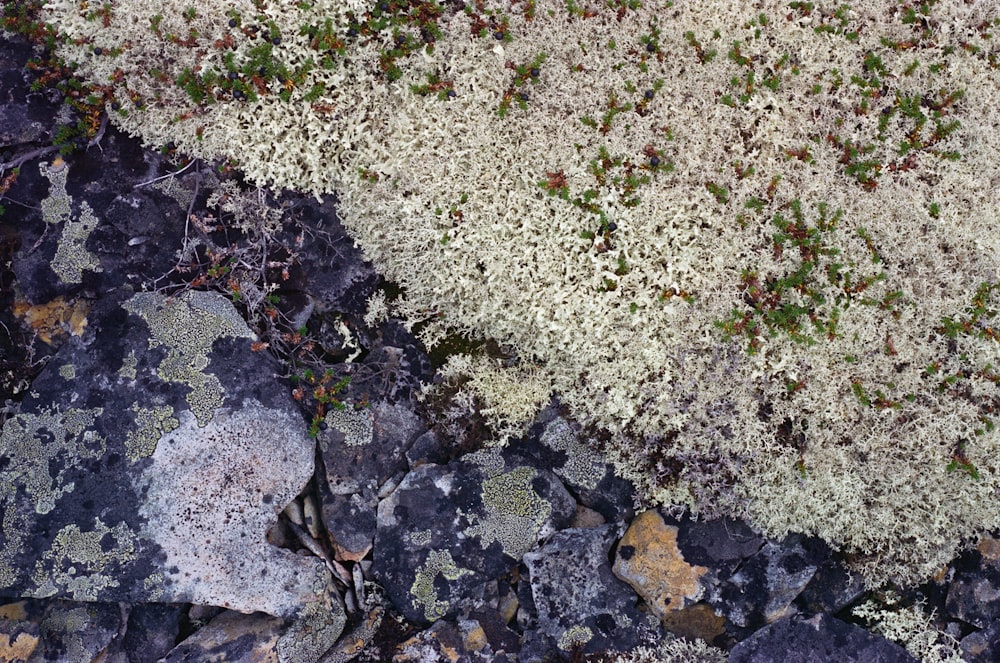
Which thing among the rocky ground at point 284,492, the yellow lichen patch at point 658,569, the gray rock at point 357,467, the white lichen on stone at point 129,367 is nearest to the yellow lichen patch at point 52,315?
the rocky ground at point 284,492

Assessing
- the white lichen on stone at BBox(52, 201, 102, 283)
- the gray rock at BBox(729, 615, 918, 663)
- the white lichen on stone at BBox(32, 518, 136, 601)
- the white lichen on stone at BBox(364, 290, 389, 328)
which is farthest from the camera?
the white lichen on stone at BBox(364, 290, 389, 328)

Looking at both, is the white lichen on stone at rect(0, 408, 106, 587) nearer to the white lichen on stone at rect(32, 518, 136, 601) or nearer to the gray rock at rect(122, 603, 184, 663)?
the white lichen on stone at rect(32, 518, 136, 601)

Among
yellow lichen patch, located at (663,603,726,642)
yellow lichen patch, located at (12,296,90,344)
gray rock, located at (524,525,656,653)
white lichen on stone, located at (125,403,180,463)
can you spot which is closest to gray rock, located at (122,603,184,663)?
white lichen on stone, located at (125,403,180,463)

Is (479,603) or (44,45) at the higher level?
(44,45)

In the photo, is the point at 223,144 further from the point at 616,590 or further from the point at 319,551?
the point at 616,590

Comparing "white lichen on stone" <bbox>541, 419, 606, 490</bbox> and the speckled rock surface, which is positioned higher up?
the speckled rock surface

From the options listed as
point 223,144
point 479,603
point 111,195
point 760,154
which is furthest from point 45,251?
point 760,154

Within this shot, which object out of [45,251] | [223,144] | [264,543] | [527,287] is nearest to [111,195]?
[45,251]

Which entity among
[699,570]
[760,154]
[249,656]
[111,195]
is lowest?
[249,656]
